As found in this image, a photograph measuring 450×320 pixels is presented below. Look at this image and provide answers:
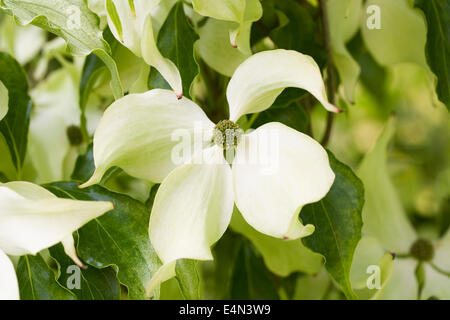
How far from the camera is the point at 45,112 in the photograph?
2.20 ft

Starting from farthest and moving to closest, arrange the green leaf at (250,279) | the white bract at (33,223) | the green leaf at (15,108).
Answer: the green leaf at (250,279) → the green leaf at (15,108) → the white bract at (33,223)

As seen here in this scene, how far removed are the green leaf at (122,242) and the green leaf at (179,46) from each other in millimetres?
75

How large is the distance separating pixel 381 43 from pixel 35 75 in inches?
17.9

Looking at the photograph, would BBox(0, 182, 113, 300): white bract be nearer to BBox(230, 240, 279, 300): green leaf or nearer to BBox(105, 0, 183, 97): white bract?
BBox(105, 0, 183, 97): white bract

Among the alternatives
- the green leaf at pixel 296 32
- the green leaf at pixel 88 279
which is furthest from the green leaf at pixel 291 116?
the green leaf at pixel 88 279

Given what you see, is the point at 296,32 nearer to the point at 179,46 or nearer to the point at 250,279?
the point at 179,46

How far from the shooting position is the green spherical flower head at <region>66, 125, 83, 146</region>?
0.61 metres

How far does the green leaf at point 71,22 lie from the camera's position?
34cm

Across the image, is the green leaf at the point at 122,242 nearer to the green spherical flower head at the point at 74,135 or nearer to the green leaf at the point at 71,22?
the green leaf at the point at 71,22

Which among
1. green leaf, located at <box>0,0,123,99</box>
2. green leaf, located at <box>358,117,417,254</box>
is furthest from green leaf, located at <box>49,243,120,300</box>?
green leaf, located at <box>358,117,417,254</box>

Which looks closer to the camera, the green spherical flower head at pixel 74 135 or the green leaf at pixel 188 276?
the green leaf at pixel 188 276

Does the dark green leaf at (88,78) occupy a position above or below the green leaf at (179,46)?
below

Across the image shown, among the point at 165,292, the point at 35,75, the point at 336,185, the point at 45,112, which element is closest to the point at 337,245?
the point at 336,185

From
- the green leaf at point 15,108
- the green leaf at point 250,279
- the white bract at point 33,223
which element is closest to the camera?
the white bract at point 33,223
